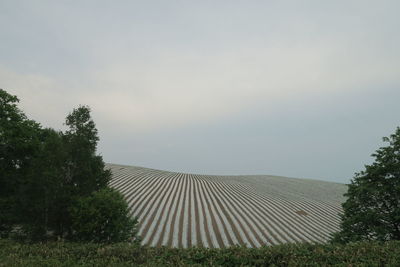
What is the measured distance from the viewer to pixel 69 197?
50.2ft

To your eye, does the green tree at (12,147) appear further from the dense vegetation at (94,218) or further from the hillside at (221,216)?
the hillside at (221,216)

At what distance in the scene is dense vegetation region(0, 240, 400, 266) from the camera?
9391 millimetres

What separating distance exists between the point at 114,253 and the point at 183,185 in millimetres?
48703

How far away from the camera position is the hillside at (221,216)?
28.6 metres

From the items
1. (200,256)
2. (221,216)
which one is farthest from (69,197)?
(221,216)

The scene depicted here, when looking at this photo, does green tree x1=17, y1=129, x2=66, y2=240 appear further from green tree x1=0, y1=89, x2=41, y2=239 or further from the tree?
the tree

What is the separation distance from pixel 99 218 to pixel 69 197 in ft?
7.55

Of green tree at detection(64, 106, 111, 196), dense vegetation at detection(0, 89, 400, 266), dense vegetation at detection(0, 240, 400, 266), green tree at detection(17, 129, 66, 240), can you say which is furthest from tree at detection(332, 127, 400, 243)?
green tree at detection(17, 129, 66, 240)

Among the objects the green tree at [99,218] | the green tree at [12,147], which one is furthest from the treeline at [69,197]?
the green tree at [12,147]

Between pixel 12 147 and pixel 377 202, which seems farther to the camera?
pixel 12 147

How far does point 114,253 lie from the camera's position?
10.4 meters

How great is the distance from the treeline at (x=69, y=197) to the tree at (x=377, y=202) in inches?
617

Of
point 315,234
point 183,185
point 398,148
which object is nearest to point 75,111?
point 398,148

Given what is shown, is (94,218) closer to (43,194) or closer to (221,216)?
(43,194)
